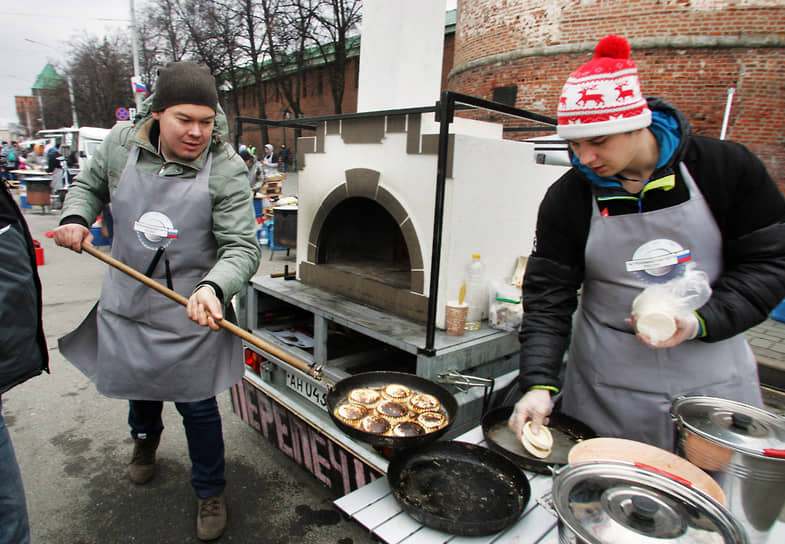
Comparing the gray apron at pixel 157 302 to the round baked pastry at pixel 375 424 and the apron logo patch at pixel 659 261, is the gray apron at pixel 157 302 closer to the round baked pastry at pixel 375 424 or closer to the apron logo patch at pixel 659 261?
the round baked pastry at pixel 375 424

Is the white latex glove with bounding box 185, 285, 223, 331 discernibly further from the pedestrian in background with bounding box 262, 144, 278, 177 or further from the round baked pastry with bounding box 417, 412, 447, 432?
the pedestrian in background with bounding box 262, 144, 278, 177

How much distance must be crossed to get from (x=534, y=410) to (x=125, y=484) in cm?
270

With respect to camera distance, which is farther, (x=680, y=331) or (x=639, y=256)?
(x=639, y=256)

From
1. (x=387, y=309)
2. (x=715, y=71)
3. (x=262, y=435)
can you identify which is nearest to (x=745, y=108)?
(x=715, y=71)

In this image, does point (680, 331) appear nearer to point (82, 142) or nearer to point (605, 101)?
point (605, 101)

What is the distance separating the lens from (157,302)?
2.16 meters

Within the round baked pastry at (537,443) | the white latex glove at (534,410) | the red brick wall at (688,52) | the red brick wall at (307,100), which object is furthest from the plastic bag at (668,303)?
the red brick wall at (307,100)

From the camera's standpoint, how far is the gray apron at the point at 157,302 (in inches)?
83.7

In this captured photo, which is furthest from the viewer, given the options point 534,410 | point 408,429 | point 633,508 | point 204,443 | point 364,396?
point 204,443

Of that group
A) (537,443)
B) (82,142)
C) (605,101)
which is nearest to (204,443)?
(537,443)

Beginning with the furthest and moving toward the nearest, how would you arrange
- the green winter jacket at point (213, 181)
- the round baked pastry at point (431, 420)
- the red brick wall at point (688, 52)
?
the red brick wall at point (688, 52)
the green winter jacket at point (213, 181)
the round baked pastry at point (431, 420)

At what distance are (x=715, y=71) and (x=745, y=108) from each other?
1002 millimetres

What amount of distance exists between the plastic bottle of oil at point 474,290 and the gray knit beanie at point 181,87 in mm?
1663

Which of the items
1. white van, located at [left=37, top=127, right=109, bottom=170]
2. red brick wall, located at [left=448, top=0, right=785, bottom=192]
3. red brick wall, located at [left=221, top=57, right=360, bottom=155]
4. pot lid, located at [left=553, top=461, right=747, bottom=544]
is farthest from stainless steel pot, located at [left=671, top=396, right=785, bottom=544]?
red brick wall, located at [left=221, top=57, right=360, bottom=155]
